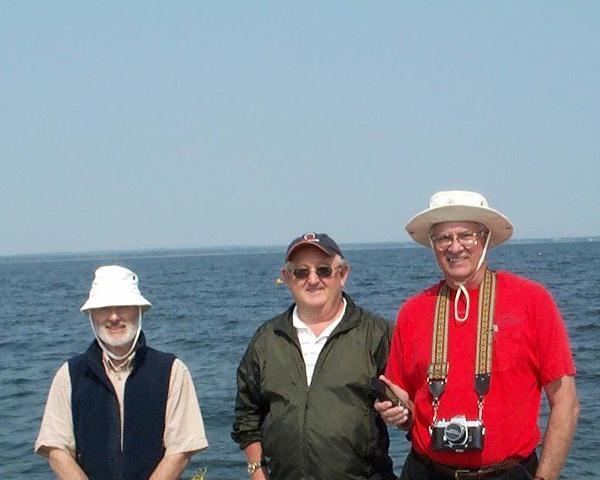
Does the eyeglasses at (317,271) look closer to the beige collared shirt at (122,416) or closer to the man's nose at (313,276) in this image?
the man's nose at (313,276)

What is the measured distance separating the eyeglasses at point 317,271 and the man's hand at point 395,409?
0.64 metres

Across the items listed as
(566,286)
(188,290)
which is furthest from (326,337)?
(188,290)

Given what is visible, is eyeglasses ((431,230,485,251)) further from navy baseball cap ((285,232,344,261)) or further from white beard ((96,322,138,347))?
white beard ((96,322,138,347))

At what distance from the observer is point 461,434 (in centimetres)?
422

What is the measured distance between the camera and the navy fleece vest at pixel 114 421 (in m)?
4.53

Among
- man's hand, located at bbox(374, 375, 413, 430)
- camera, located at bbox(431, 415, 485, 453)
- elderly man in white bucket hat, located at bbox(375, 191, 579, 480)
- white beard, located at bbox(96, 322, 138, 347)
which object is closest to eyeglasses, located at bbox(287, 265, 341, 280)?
elderly man in white bucket hat, located at bbox(375, 191, 579, 480)

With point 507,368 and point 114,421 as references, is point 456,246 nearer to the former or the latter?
point 507,368

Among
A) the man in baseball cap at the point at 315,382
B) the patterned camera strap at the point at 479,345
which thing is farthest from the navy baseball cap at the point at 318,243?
the patterned camera strap at the point at 479,345

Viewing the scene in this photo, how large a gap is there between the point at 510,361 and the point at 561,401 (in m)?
0.31

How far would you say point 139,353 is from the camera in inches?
185

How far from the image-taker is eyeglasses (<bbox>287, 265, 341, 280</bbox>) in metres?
4.88

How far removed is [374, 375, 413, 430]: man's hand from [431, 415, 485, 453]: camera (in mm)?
289

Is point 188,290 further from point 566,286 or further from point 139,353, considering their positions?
point 139,353

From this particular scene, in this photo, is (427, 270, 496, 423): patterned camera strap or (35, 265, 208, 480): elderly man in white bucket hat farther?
(35, 265, 208, 480): elderly man in white bucket hat
